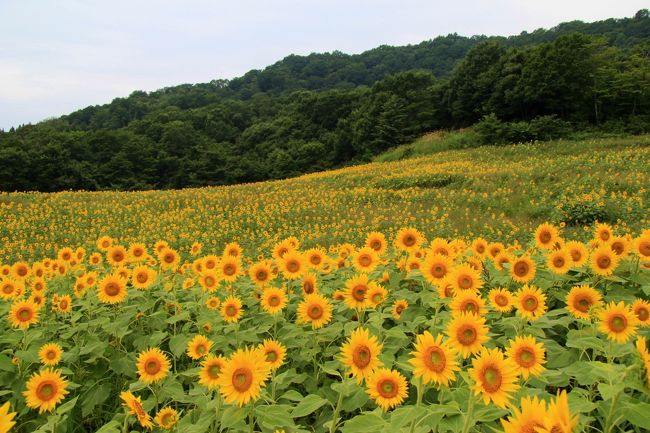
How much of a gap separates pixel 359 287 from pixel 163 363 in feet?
3.59

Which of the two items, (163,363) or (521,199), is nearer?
(163,363)

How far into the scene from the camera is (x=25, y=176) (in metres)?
39.0

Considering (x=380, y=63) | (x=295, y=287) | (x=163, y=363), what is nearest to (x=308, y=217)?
(x=295, y=287)

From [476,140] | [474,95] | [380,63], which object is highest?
[380,63]

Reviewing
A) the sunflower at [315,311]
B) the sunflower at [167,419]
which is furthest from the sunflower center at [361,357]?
the sunflower at [167,419]

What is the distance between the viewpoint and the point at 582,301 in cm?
222

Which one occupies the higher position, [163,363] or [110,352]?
[163,363]

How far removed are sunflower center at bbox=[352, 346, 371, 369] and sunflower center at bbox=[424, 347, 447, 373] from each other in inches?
10.1

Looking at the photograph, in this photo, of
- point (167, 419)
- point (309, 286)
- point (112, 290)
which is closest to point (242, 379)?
point (167, 419)

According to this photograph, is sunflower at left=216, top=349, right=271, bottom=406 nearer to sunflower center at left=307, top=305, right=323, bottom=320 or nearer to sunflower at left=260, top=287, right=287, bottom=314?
sunflower center at left=307, top=305, right=323, bottom=320

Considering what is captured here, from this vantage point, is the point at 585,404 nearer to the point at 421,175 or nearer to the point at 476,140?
the point at 421,175

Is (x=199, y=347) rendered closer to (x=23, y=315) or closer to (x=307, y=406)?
(x=307, y=406)

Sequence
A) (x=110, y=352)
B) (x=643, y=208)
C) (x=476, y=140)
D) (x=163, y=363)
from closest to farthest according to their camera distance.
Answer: (x=163, y=363) < (x=110, y=352) < (x=643, y=208) < (x=476, y=140)

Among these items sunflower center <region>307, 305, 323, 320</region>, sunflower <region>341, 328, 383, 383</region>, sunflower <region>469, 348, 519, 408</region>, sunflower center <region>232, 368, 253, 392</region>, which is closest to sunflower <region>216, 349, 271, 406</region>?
sunflower center <region>232, 368, 253, 392</region>
